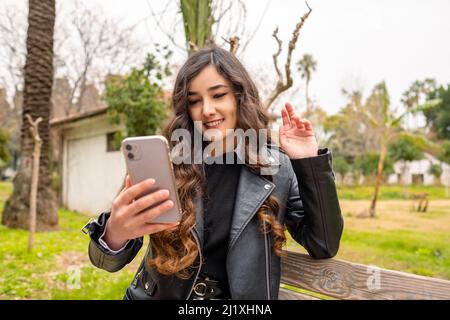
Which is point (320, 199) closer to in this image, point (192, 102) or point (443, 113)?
point (192, 102)

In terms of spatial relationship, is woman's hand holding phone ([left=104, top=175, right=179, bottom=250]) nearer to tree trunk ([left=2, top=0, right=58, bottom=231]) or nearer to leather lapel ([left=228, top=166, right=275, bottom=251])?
leather lapel ([left=228, top=166, right=275, bottom=251])

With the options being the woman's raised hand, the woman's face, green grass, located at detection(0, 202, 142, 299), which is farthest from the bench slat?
green grass, located at detection(0, 202, 142, 299)

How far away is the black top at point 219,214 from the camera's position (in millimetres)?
1483

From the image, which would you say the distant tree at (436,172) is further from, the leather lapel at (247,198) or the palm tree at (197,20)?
the leather lapel at (247,198)

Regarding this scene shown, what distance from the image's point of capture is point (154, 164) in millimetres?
1128

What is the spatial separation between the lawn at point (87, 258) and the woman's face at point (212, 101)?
27.3 inches

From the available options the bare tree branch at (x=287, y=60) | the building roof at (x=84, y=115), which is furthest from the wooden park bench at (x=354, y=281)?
the building roof at (x=84, y=115)

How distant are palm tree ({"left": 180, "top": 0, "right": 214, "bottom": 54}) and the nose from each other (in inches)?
56.8

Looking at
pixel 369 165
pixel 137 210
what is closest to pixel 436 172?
pixel 369 165

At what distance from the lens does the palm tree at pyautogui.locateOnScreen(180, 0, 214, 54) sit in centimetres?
289

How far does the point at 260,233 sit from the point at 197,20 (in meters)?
2.02
